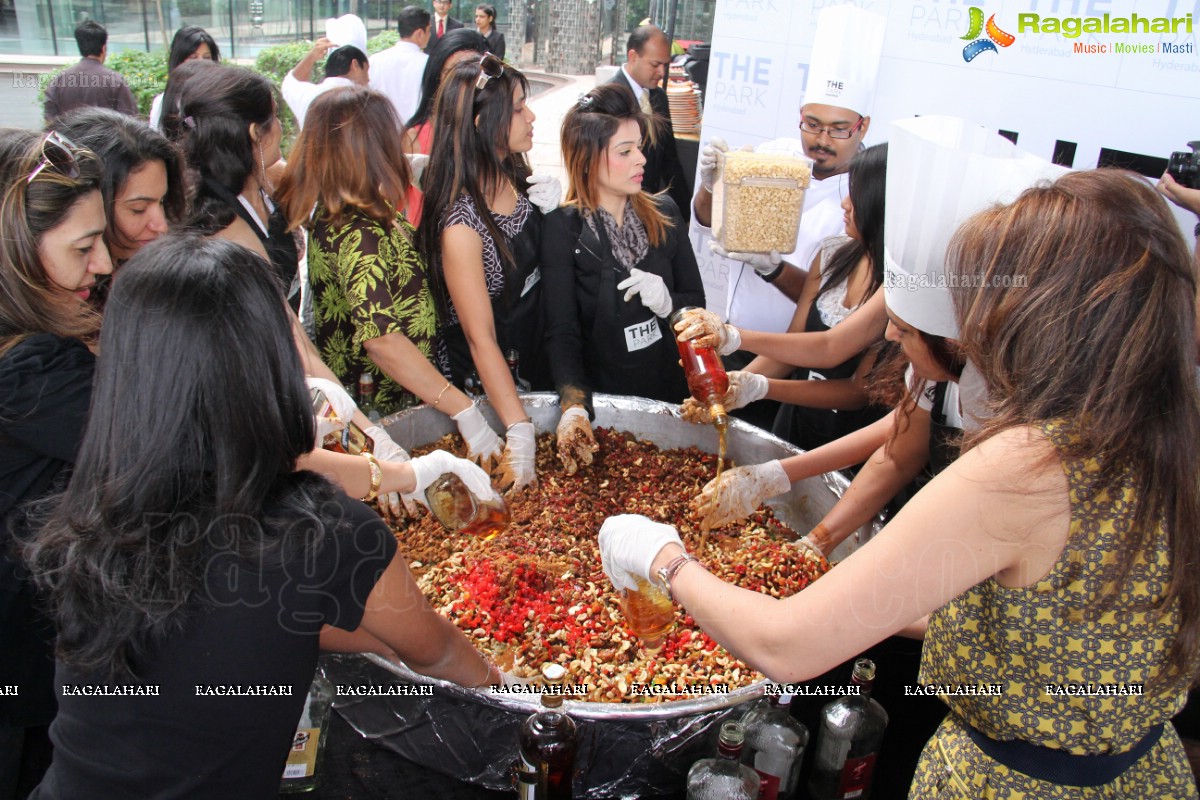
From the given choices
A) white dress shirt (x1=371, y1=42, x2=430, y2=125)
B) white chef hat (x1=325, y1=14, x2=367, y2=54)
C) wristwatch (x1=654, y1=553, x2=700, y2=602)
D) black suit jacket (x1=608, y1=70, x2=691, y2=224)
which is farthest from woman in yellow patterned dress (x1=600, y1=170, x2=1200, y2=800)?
white chef hat (x1=325, y1=14, x2=367, y2=54)

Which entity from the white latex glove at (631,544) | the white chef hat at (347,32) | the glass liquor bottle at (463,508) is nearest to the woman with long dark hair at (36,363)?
the glass liquor bottle at (463,508)

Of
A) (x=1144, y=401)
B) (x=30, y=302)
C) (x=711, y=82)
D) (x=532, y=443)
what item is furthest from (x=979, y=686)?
(x=711, y=82)

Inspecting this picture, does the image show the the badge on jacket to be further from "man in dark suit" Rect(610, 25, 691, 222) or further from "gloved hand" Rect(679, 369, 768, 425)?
"man in dark suit" Rect(610, 25, 691, 222)

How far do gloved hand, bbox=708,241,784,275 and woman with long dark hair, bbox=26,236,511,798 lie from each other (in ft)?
6.53

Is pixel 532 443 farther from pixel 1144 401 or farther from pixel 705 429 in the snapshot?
pixel 1144 401

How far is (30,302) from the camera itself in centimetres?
148

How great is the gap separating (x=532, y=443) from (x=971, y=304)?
4.64ft

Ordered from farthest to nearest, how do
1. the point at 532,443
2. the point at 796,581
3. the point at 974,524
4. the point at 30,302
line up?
the point at 532,443, the point at 796,581, the point at 30,302, the point at 974,524

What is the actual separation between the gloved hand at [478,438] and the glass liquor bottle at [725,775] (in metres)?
1.13

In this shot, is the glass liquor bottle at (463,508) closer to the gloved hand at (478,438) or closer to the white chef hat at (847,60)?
the gloved hand at (478,438)

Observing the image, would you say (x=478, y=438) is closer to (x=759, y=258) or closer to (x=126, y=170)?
(x=126, y=170)

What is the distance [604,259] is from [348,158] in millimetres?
814

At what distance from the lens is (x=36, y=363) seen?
1.36 m

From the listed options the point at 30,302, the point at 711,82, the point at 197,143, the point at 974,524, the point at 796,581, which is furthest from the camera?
the point at 711,82
